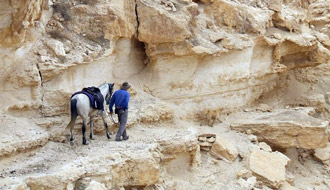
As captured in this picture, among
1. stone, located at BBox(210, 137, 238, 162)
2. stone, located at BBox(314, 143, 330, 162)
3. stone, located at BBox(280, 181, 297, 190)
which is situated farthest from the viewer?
stone, located at BBox(314, 143, 330, 162)

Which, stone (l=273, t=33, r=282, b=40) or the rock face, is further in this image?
stone (l=273, t=33, r=282, b=40)

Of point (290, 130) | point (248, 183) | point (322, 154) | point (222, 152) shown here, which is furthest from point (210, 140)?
point (322, 154)

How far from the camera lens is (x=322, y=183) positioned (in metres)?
8.80

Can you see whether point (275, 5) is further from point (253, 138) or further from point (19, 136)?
point (19, 136)

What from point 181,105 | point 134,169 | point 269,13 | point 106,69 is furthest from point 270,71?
point 134,169

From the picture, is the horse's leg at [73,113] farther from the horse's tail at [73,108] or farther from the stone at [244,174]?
the stone at [244,174]

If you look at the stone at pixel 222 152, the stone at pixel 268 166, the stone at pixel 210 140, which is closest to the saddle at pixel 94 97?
the stone at pixel 210 140

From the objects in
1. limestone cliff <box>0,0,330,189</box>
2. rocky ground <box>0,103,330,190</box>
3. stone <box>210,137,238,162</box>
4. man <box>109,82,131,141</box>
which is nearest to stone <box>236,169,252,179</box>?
rocky ground <box>0,103,330,190</box>

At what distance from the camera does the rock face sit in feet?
28.2

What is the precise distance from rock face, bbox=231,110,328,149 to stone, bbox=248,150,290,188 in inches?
28.8

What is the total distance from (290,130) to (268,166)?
4.38 ft

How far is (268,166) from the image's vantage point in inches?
305

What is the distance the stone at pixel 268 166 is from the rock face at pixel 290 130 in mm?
731

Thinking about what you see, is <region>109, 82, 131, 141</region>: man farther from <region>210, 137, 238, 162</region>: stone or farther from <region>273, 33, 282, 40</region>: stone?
<region>273, 33, 282, 40</region>: stone
